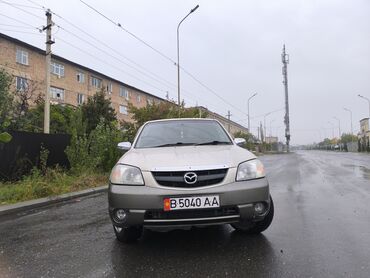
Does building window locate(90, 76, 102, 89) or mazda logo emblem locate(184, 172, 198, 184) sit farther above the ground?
building window locate(90, 76, 102, 89)

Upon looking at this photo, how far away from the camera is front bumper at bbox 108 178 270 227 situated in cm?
367

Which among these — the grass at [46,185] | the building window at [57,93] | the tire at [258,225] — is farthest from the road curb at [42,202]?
the building window at [57,93]

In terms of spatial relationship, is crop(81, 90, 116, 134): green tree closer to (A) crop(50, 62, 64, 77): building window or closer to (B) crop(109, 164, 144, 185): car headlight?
(A) crop(50, 62, 64, 77): building window

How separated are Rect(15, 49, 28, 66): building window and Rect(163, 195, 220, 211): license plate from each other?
35.5 m

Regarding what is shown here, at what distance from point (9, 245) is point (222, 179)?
292 cm

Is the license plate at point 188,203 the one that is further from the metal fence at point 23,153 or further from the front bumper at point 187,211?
the metal fence at point 23,153

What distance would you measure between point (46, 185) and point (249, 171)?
21.3 feet

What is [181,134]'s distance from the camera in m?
5.18

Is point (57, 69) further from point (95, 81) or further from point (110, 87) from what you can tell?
point (110, 87)

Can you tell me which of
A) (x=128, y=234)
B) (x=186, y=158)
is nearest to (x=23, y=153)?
A: (x=128, y=234)

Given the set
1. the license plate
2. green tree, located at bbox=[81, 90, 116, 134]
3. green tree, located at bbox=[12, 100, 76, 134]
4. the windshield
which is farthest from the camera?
green tree, located at bbox=[81, 90, 116, 134]

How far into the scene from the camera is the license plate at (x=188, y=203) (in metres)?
3.66

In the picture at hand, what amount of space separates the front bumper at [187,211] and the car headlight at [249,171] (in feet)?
0.30

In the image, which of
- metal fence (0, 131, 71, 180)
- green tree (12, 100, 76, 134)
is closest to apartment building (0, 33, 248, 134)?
green tree (12, 100, 76, 134)
